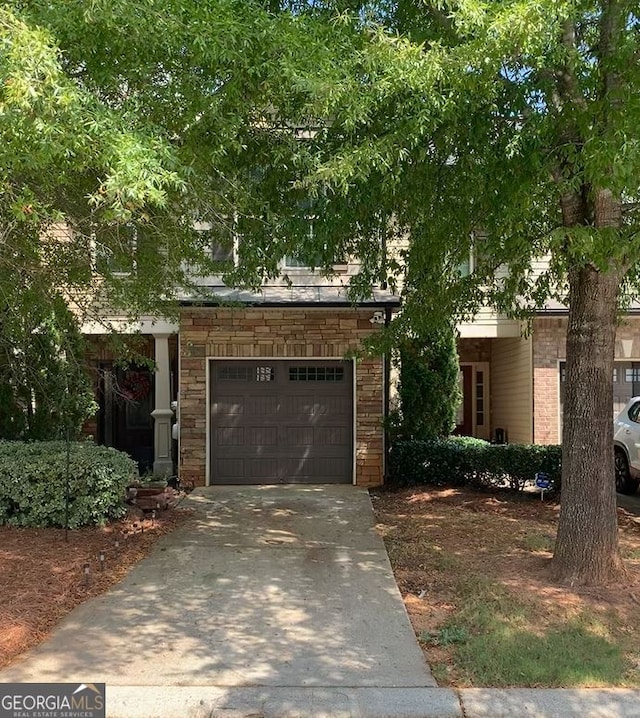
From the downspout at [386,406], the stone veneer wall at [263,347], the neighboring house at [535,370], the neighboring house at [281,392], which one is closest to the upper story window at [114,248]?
the stone veneer wall at [263,347]

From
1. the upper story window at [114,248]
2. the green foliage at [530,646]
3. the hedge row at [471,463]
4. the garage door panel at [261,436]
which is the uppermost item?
the upper story window at [114,248]

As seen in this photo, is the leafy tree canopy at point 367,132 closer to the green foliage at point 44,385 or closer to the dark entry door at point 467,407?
the green foliage at point 44,385

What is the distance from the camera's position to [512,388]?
1479cm

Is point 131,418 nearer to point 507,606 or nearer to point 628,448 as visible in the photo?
point 628,448

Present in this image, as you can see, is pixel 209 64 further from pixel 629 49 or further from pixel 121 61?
pixel 629 49

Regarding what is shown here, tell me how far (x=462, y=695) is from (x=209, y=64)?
4.77 meters

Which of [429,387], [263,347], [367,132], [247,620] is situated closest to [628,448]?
[429,387]

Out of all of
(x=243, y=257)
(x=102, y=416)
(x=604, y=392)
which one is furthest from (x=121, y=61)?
(x=102, y=416)

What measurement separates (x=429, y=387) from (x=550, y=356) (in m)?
3.40

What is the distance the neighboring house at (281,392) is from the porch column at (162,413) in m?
0.70

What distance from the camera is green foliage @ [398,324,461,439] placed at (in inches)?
447

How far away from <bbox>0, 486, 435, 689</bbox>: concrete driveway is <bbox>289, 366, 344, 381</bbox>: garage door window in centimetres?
363

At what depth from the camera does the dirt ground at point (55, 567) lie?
5.06 metres

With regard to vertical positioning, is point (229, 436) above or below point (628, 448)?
above
